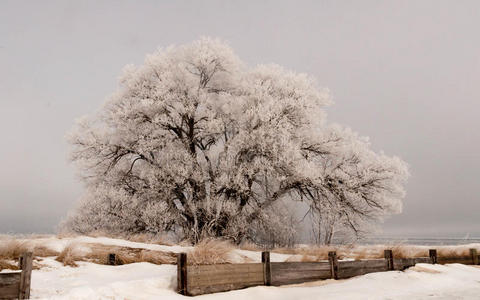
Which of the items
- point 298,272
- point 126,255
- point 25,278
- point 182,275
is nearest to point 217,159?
point 126,255

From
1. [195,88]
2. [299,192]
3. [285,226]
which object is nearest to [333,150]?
[299,192]

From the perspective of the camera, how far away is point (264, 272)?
861cm

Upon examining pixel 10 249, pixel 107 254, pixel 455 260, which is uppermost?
pixel 10 249

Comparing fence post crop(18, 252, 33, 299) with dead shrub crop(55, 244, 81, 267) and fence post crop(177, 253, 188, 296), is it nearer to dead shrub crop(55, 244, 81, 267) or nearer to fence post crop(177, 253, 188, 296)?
fence post crop(177, 253, 188, 296)

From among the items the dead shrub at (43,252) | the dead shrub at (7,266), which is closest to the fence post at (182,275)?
the dead shrub at (7,266)

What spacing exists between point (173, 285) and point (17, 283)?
257cm

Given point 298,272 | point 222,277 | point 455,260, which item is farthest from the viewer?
point 455,260

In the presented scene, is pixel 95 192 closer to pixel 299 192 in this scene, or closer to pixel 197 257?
pixel 299 192

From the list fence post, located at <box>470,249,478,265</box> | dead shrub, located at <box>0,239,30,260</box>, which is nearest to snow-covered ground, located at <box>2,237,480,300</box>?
dead shrub, located at <box>0,239,30,260</box>

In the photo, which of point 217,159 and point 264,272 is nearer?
point 264,272

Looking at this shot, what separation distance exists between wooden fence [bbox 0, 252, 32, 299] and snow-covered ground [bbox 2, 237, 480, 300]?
331mm

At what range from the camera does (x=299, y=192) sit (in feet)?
60.0

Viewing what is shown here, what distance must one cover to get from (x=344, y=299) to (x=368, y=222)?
1086 centimetres

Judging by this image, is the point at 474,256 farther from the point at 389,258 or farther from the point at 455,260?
the point at 389,258
